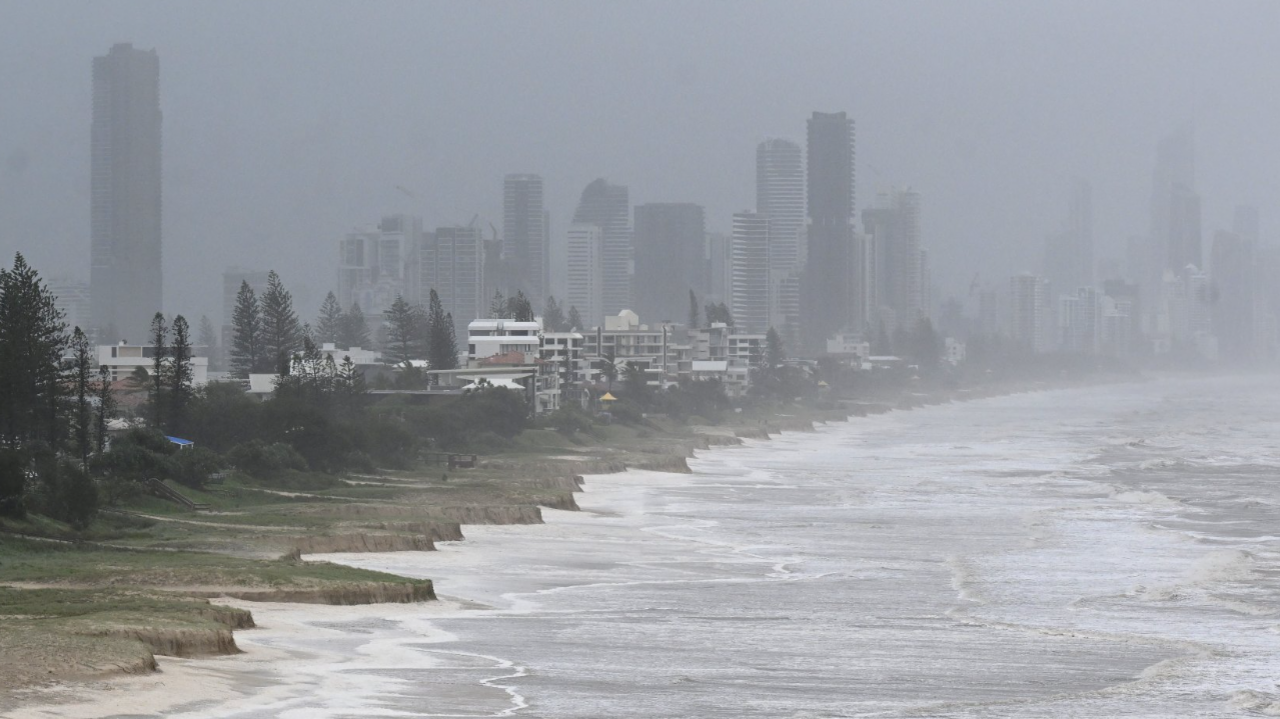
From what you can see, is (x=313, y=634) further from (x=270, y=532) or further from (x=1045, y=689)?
(x=270, y=532)

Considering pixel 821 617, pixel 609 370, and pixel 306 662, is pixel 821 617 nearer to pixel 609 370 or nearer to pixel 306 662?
pixel 306 662

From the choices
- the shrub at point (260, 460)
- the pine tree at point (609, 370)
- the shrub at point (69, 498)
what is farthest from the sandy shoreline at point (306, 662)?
the pine tree at point (609, 370)

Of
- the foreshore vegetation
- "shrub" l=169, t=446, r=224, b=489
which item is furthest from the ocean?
"shrub" l=169, t=446, r=224, b=489

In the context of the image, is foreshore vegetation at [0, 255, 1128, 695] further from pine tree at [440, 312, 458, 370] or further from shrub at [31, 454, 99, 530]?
pine tree at [440, 312, 458, 370]

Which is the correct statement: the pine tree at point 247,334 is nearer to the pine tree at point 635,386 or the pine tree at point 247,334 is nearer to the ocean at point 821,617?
the pine tree at point 635,386

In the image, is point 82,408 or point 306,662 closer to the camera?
point 306,662

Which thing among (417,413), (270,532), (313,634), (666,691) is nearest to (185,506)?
(270,532)

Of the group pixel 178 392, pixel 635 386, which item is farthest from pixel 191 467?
pixel 635 386
